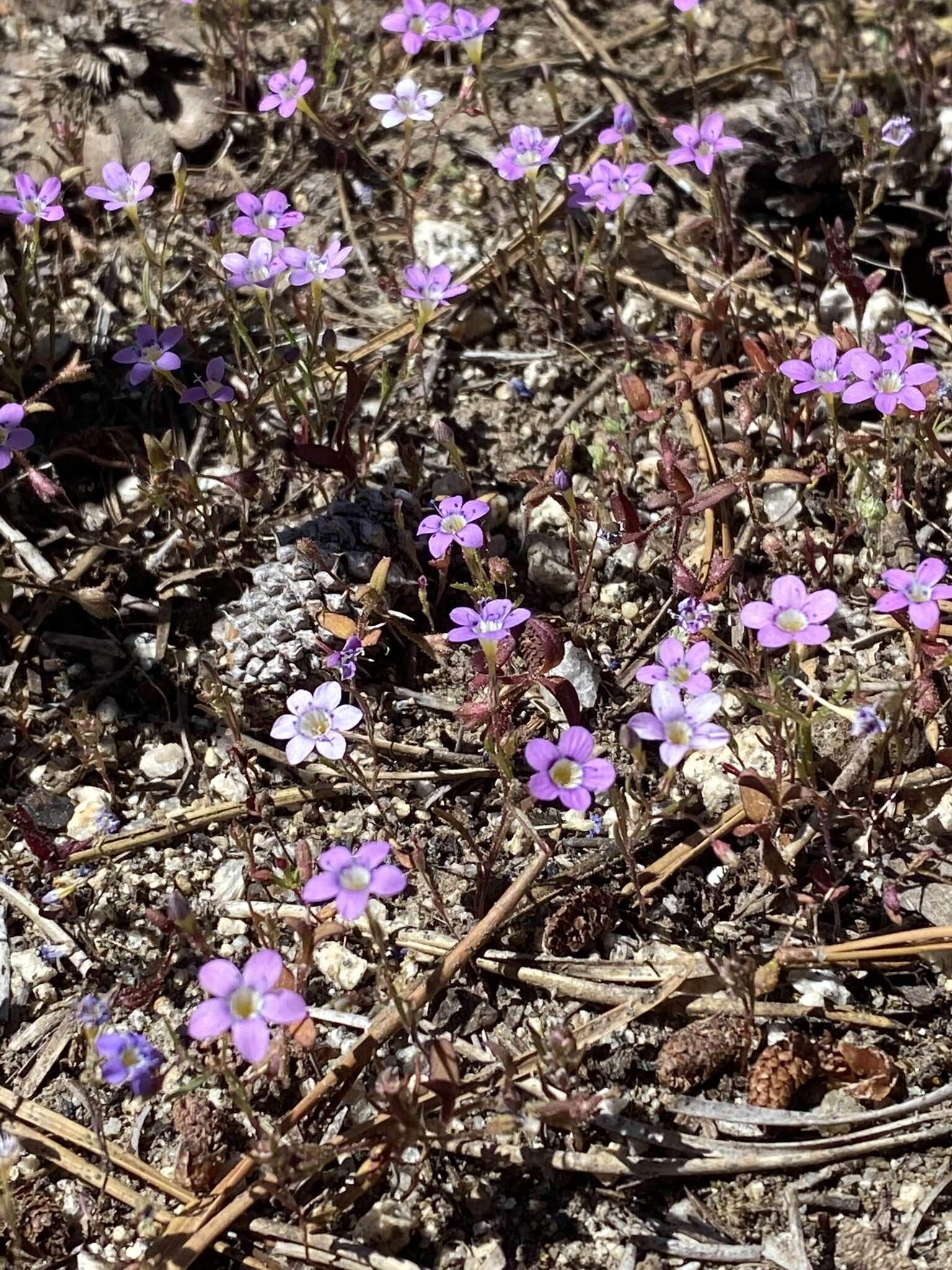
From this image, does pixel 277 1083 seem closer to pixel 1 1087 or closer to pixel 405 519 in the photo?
pixel 1 1087

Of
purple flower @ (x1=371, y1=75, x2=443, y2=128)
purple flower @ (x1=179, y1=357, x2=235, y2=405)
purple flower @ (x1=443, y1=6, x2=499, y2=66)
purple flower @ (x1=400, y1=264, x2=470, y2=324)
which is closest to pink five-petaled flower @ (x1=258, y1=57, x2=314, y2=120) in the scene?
purple flower @ (x1=371, y1=75, x2=443, y2=128)

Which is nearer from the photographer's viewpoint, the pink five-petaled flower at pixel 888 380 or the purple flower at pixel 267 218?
the pink five-petaled flower at pixel 888 380

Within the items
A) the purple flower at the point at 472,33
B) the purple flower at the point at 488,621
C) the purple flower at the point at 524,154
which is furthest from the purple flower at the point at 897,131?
the purple flower at the point at 488,621

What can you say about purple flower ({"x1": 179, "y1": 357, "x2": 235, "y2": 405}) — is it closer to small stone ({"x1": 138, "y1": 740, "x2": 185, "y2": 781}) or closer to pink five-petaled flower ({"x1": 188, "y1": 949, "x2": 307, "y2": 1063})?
small stone ({"x1": 138, "y1": 740, "x2": 185, "y2": 781})

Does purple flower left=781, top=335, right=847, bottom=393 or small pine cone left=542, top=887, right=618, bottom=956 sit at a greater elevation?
purple flower left=781, top=335, right=847, bottom=393

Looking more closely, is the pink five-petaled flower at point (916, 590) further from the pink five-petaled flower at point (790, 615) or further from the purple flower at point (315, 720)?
the purple flower at point (315, 720)

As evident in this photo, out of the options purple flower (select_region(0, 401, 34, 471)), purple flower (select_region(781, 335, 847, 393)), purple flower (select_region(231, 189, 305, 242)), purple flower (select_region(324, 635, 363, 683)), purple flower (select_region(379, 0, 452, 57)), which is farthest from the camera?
purple flower (select_region(379, 0, 452, 57))

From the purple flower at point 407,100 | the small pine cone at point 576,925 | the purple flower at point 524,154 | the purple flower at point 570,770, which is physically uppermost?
the purple flower at point 407,100
